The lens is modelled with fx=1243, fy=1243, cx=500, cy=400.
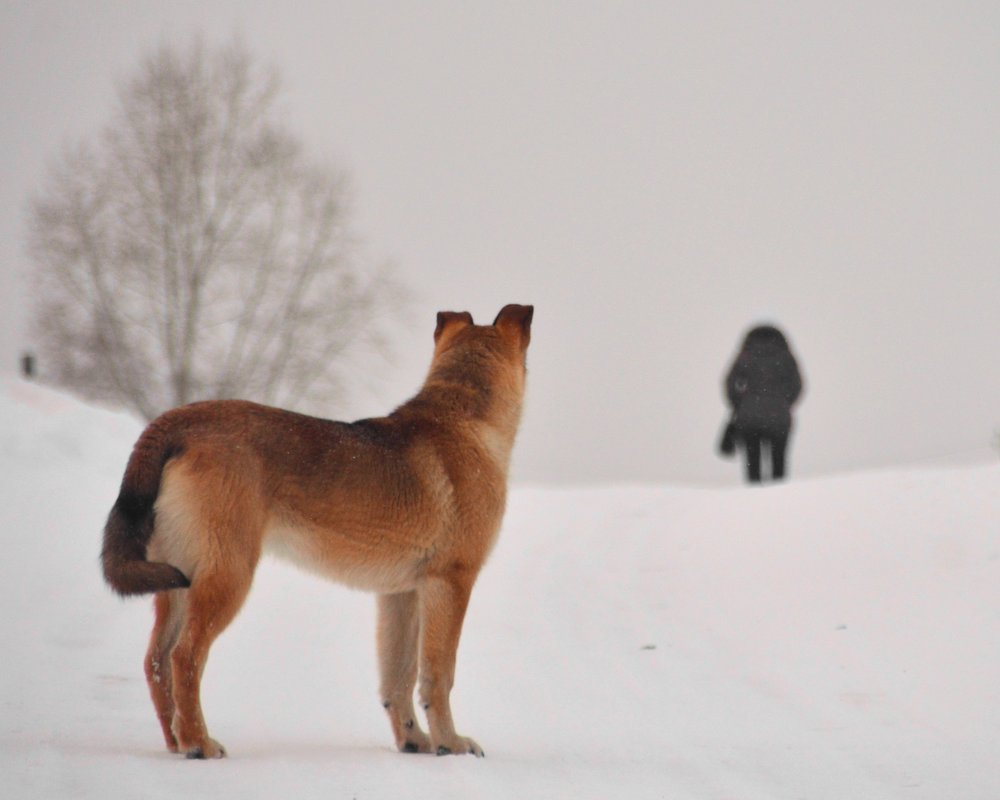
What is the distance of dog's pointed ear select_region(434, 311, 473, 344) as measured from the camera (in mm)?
6762

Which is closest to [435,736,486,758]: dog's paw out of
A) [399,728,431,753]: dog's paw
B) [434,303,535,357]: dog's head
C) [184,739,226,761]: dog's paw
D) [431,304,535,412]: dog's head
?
[399,728,431,753]: dog's paw

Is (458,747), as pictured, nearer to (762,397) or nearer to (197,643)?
(197,643)

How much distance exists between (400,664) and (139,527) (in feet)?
5.27

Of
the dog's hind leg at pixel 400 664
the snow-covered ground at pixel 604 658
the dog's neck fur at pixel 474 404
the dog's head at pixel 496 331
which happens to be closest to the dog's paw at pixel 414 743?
the dog's hind leg at pixel 400 664

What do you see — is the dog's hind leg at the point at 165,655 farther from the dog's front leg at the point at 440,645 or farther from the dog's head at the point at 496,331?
the dog's head at the point at 496,331

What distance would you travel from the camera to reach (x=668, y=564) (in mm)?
11266

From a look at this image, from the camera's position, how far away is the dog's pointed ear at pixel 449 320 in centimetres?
676

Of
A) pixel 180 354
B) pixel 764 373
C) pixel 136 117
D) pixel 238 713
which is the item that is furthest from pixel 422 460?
pixel 136 117

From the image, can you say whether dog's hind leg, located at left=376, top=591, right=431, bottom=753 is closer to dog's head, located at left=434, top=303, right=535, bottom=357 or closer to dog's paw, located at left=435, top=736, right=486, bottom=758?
dog's paw, located at left=435, top=736, right=486, bottom=758

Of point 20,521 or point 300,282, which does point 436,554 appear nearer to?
point 20,521

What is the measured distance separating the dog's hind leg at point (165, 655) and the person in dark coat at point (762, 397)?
34.8 ft

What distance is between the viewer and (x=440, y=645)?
227 inches

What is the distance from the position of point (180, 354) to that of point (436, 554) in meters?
21.3

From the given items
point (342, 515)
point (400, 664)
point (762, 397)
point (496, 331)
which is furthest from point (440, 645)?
point (762, 397)
